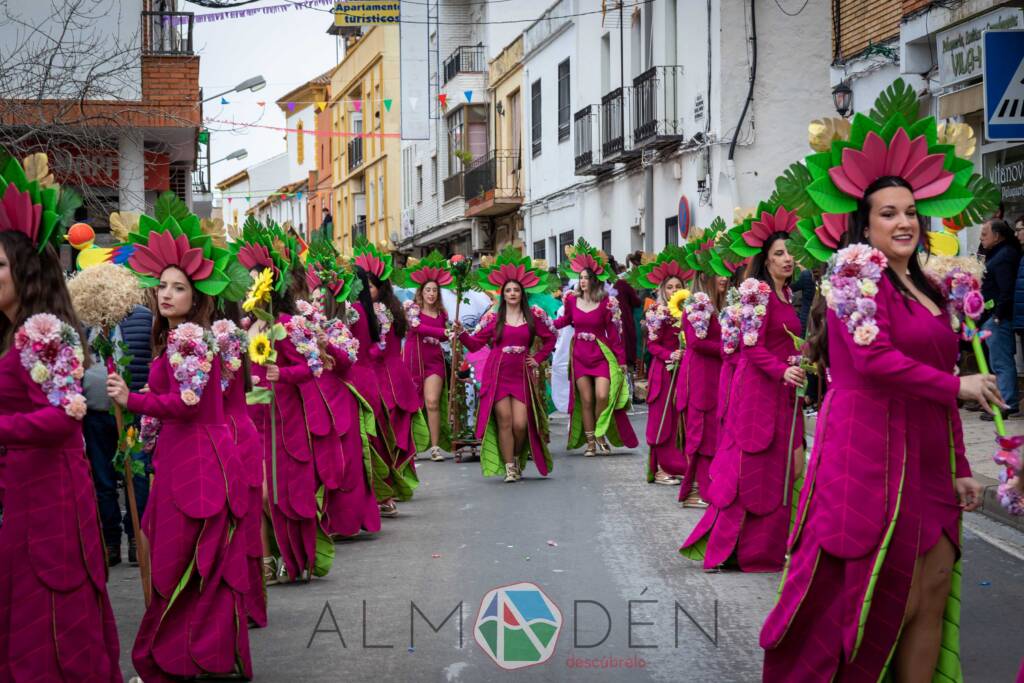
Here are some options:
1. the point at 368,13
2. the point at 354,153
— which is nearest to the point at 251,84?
the point at 368,13

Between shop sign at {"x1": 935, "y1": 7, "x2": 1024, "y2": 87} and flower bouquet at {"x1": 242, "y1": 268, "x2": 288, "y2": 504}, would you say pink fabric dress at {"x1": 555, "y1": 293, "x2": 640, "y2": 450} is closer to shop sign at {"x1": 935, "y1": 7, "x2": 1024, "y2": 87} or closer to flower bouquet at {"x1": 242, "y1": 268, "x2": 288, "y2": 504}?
shop sign at {"x1": 935, "y1": 7, "x2": 1024, "y2": 87}

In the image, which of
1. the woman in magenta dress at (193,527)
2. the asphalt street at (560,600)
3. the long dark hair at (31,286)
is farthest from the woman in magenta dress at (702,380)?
the long dark hair at (31,286)

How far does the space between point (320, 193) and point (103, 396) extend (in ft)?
217

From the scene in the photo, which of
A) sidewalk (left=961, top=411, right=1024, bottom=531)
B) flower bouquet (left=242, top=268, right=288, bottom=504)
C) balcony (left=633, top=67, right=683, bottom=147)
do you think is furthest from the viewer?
balcony (left=633, top=67, right=683, bottom=147)

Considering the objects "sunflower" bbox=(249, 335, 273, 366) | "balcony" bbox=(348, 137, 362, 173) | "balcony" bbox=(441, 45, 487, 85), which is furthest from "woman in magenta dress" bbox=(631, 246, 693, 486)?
"balcony" bbox=(348, 137, 362, 173)

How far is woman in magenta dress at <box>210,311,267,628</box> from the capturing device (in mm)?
6770

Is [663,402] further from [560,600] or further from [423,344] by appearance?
[560,600]

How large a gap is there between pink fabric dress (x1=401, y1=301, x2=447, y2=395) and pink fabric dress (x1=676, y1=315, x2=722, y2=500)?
4.20 metres

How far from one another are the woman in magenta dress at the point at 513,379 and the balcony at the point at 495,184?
80.3ft

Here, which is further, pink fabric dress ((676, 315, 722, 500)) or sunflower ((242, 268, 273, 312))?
pink fabric dress ((676, 315, 722, 500))

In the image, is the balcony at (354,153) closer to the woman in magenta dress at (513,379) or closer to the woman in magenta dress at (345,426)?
the woman in magenta dress at (513,379)

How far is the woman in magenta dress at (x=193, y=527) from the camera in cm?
637

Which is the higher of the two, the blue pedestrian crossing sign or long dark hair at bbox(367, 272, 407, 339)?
the blue pedestrian crossing sign

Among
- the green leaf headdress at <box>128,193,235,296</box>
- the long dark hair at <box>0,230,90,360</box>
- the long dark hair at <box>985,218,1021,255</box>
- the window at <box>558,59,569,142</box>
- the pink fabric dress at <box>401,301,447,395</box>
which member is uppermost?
the window at <box>558,59,569,142</box>
